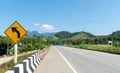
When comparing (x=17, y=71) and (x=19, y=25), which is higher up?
(x=19, y=25)

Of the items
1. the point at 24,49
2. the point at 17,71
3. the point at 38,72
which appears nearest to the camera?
the point at 17,71

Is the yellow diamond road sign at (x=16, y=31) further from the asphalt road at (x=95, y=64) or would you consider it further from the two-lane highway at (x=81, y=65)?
the asphalt road at (x=95, y=64)

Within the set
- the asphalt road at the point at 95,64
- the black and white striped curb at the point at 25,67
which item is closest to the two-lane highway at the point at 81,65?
the asphalt road at the point at 95,64

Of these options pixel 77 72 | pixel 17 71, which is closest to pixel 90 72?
pixel 77 72

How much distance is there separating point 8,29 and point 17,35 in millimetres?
569

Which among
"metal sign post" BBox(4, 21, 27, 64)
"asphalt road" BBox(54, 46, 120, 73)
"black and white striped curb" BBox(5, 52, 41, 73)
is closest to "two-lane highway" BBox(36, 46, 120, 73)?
"asphalt road" BBox(54, 46, 120, 73)

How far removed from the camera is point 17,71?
9492 mm

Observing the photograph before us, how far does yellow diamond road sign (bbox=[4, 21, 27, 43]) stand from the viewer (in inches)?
666

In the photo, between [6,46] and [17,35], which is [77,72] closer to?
[17,35]

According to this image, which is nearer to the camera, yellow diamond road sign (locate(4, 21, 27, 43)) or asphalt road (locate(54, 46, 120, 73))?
yellow diamond road sign (locate(4, 21, 27, 43))

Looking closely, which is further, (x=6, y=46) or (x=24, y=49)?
(x=6, y=46)

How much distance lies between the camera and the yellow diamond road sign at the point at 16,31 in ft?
55.5

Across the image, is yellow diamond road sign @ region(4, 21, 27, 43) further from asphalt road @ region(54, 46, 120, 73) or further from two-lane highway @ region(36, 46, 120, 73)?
asphalt road @ region(54, 46, 120, 73)

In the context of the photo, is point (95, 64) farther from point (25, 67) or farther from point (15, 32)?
point (25, 67)
